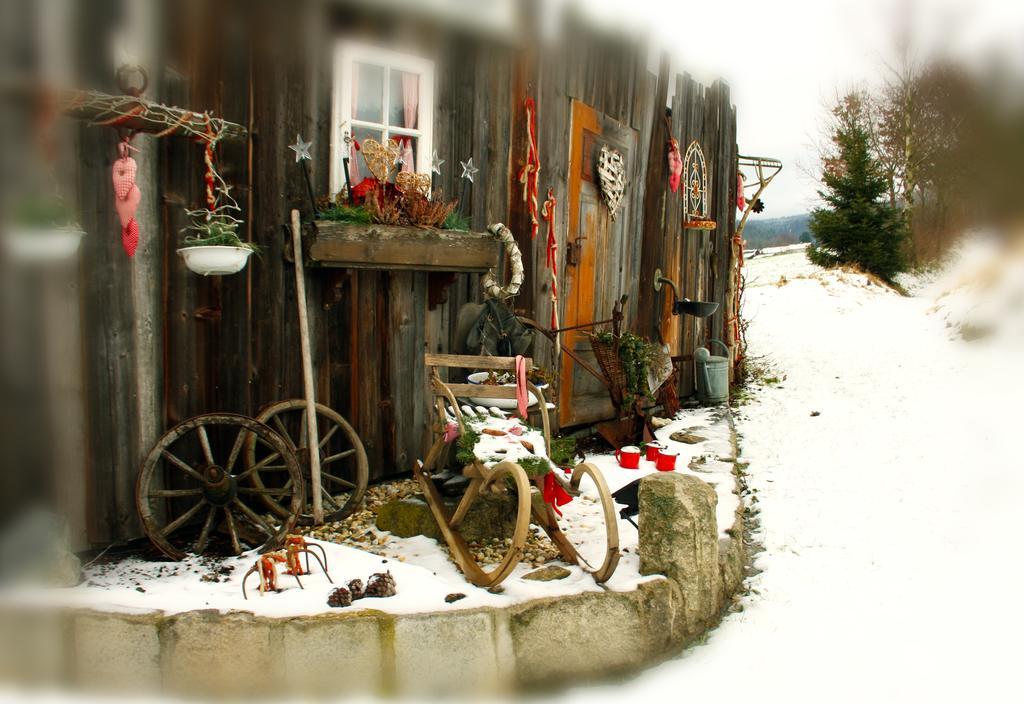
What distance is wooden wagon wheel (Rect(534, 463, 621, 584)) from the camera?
123 inches

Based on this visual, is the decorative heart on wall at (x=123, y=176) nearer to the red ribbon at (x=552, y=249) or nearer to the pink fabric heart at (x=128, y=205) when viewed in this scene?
the pink fabric heart at (x=128, y=205)

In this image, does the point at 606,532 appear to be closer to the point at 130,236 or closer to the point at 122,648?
the point at 122,648

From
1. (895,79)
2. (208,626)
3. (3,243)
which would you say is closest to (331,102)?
(208,626)

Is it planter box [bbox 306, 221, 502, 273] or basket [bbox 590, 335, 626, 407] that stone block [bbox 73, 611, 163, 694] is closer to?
planter box [bbox 306, 221, 502, 273]

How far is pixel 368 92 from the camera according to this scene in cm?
421

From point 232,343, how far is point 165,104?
3.85ft

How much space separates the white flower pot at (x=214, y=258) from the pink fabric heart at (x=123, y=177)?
1.12ft

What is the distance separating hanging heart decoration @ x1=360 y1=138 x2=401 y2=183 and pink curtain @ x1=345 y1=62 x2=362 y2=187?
0.09 m

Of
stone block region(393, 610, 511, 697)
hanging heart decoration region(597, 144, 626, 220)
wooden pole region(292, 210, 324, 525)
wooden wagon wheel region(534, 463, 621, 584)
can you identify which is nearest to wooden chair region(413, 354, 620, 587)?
wooden wagon wheel region(534, 463, 621, 584)

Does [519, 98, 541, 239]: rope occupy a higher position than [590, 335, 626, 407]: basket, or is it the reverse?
[519, 98, 541, 239]: rope

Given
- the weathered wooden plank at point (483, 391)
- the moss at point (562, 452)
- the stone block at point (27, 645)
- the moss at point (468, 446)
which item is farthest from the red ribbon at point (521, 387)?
the stone block at point (27, 645)

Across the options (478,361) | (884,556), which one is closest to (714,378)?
(884,556)

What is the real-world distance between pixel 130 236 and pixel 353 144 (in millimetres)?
1442

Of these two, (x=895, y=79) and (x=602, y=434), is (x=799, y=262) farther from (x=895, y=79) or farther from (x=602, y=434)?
(x=895, y=79)
